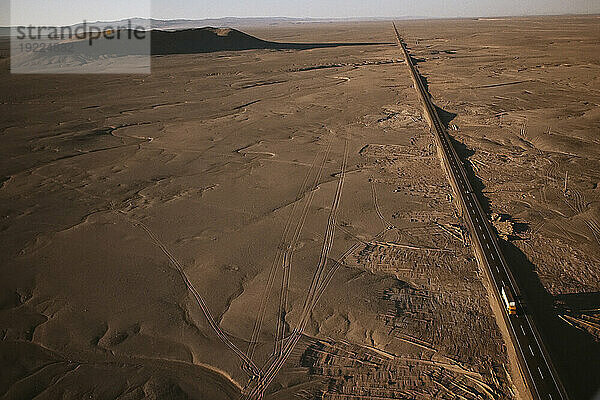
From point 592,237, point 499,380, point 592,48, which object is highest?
point 592,48

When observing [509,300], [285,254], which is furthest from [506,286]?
[285,254]

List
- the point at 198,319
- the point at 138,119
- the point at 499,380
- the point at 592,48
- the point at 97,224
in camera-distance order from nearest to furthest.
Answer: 1. the point at 499,380
2. the point at 198,319
3. the point at 97,224
4. the point at 138,119
5. the point at 592,48

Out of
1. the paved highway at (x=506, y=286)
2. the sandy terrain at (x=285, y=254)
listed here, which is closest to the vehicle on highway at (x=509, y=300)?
the paved highway at (x=506, y=286)

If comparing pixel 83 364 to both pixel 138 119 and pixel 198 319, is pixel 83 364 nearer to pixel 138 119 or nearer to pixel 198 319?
pixel 198 319

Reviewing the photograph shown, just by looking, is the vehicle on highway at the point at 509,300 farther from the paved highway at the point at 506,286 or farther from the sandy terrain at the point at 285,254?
the sandy terrain at the point at 285,254

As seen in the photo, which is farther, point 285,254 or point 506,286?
point 285,254

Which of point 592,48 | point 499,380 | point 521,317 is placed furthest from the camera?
point 592,48

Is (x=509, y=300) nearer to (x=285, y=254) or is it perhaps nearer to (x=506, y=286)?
(x=506, y=286)

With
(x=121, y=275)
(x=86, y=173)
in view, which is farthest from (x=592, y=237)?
(x=86, y=173)

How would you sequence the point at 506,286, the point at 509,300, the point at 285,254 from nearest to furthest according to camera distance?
the point at 509,300
the point at 506,286
the point at 285,254
